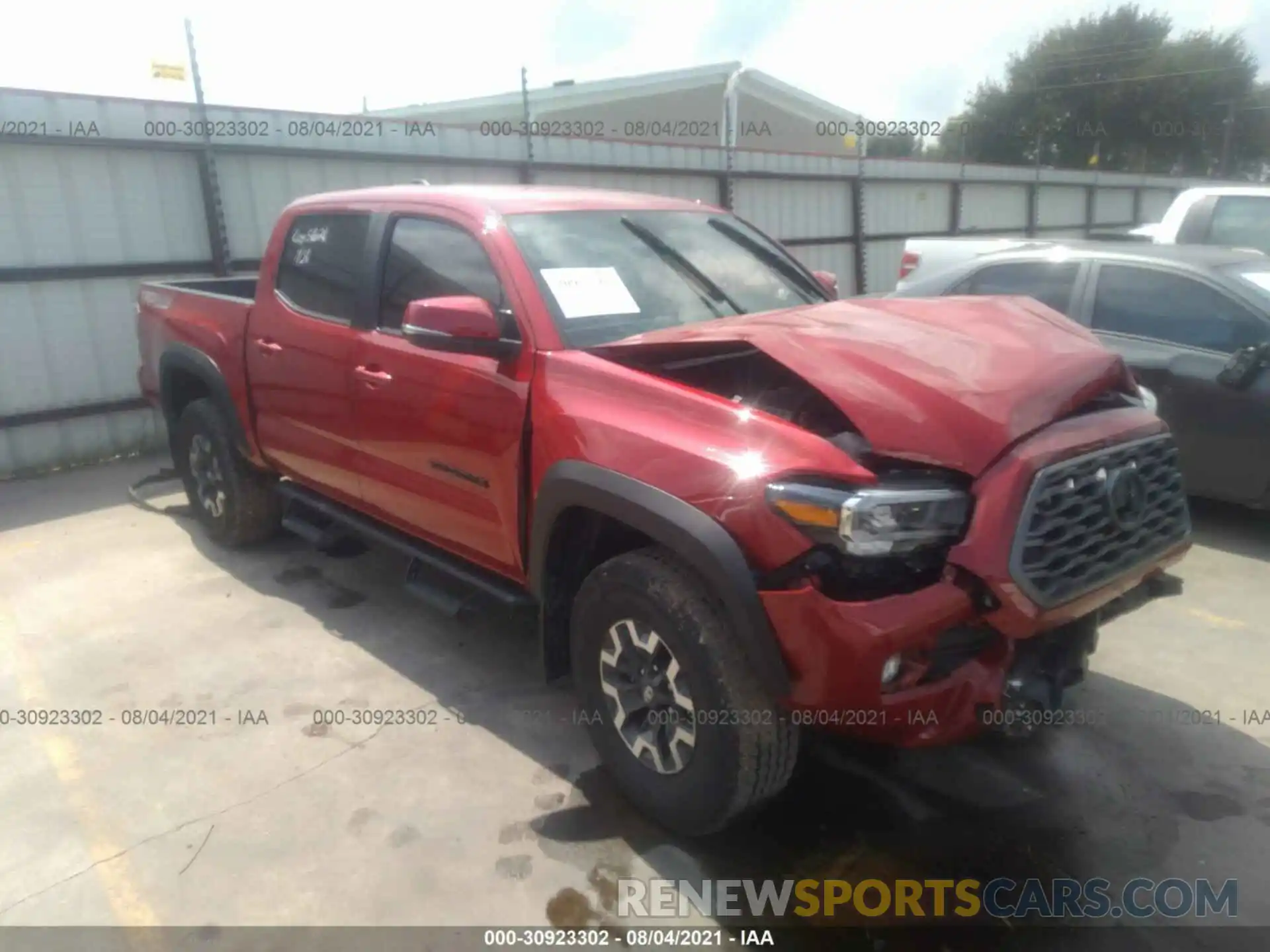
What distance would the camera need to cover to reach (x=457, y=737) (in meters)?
3.51

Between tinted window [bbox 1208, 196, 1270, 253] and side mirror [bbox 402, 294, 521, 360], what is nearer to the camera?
side mirror [bbox 402, 294, 521, 360]

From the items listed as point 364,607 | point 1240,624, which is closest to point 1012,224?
point 1240,624

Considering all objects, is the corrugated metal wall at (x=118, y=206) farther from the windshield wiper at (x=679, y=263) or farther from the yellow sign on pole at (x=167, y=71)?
the windshield wiper at (x=679, y=263)

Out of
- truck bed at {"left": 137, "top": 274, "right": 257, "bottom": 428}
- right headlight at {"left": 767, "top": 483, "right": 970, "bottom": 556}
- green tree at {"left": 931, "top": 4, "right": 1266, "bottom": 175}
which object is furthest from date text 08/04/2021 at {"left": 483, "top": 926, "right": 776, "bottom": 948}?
A: green tree at {"left": 931, "top": 4, "right": 1266, "bottom": 175}

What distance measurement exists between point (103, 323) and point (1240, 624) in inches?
309

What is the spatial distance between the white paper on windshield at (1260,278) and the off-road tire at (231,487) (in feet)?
18.1

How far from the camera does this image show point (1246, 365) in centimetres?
504

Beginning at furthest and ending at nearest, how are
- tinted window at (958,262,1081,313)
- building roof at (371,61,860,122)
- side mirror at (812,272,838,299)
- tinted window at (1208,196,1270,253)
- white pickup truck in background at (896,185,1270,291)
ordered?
building roof at (371,61,860,122) → tinted window at (1208,196,1270,253) → white pickup truck in background at (896,185,1270,291) → tinted window at (958,262,1081,313) → side mirror at (812,272,838,299)

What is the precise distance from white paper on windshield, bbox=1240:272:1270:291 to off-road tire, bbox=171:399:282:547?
5.52 m

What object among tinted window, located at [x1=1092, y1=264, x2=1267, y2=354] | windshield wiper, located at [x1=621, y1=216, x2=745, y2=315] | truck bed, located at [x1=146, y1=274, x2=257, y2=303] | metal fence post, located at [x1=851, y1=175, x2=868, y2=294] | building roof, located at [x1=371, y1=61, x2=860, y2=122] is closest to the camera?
windshield wiper, located at [x1=621, y1=216, x2=745, y2=315]

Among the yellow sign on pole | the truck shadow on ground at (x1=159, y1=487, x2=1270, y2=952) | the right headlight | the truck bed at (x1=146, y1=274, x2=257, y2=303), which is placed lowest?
the truck shadow on ground at (x1=159, y1=487, x2=1270, y2=952)

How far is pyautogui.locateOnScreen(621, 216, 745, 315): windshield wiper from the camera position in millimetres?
3785

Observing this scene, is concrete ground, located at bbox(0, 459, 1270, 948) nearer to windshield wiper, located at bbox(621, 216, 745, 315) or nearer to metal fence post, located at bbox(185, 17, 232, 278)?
windshield wiper, located at bbox(621, 216, 745, 315)

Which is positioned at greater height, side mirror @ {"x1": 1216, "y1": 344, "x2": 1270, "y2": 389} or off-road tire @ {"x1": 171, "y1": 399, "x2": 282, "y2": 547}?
side mirror @ {"x1": 1216, "y1": 344, "x2": 1270, "y2": 389}
